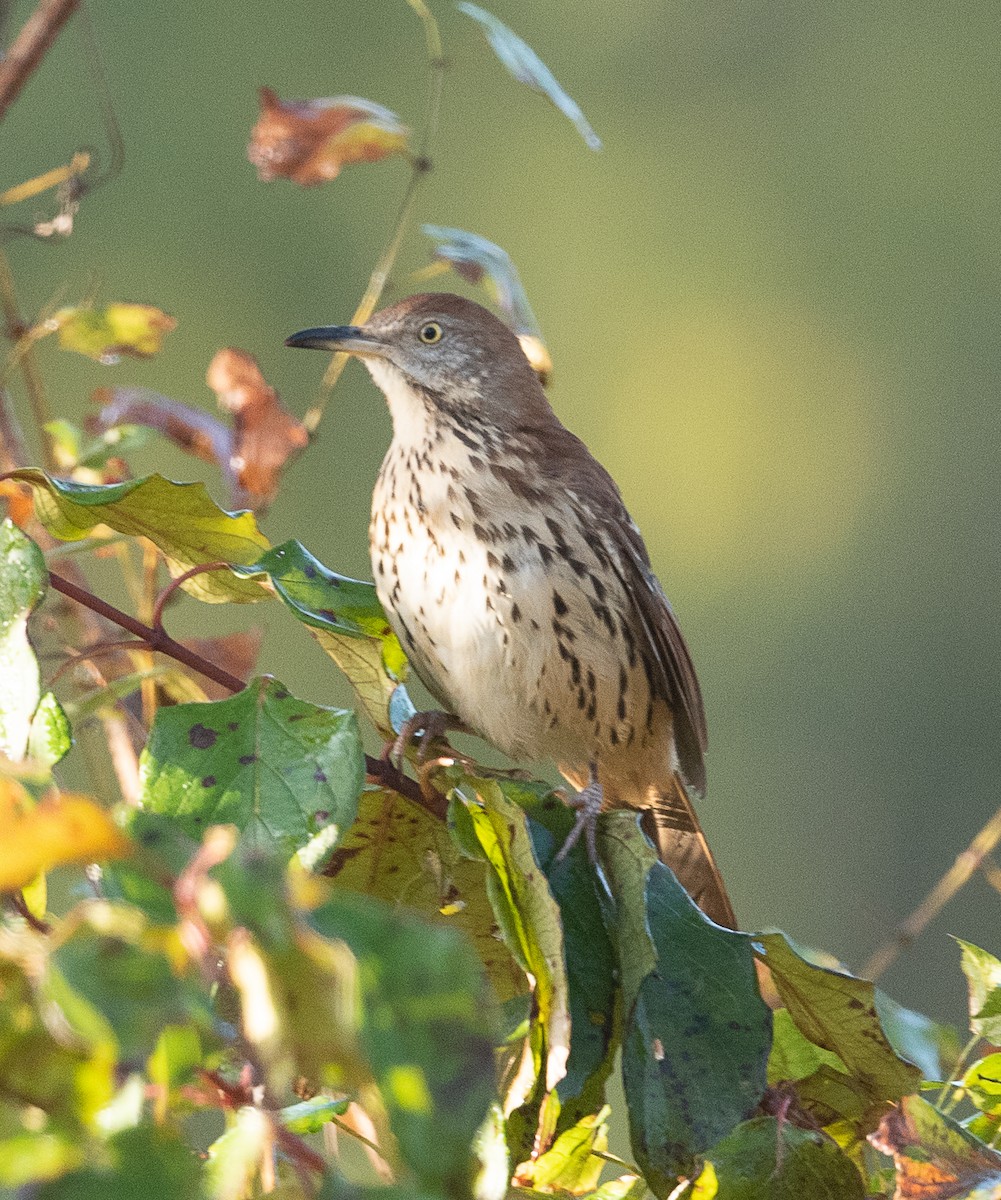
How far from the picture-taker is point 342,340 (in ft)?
10.6

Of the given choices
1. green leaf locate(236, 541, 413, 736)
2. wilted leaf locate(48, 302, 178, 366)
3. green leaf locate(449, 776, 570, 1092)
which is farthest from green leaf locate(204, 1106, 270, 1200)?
wilted leaf locate(48, 302, 178, 366)

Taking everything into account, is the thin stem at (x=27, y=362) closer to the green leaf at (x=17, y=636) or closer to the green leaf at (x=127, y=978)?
the green leaf at (x=17, y=636)

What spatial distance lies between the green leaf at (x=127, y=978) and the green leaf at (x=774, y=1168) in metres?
0.66

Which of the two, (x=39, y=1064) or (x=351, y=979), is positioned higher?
(x=351, y=979)

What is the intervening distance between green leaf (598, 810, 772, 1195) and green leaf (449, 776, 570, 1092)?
11 centimetres

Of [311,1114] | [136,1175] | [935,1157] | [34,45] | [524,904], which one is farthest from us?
[34,45]

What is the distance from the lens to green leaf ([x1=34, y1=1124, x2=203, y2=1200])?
68cm

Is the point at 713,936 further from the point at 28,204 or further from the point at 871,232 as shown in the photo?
the point at 871,232

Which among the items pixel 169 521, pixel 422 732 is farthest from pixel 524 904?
pixel 422 732

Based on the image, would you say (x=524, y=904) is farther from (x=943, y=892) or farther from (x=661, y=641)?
(x=661, y=641)

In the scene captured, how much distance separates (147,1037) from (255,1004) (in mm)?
48

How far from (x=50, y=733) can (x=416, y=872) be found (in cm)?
47

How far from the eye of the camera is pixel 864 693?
37.9 feet

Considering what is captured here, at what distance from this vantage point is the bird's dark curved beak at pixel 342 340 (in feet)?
10.3
